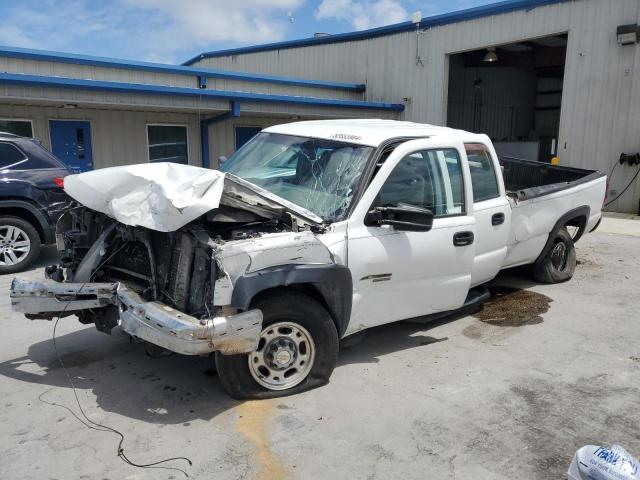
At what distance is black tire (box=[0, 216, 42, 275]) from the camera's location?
7.05m

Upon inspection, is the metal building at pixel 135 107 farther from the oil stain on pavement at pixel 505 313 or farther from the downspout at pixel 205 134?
the oil stain on pavement at pixel 505 313

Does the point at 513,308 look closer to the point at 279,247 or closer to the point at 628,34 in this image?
the point at 279,247

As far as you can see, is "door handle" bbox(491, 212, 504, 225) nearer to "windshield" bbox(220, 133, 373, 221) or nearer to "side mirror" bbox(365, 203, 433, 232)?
"side mirror" bbox(365, 203, 433, 232)

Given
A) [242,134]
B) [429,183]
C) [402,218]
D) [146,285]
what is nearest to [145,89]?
[242,134]

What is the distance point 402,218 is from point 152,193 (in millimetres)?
1744

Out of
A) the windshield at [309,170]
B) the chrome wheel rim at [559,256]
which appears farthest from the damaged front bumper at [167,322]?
the chrome wheel rim at [559,256]

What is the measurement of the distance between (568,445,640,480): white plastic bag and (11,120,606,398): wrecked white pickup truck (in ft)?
5.48

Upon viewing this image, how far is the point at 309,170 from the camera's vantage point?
4.37 meters

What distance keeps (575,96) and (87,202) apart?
1364 cm

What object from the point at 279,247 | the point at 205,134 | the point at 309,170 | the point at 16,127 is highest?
the point at 16,127

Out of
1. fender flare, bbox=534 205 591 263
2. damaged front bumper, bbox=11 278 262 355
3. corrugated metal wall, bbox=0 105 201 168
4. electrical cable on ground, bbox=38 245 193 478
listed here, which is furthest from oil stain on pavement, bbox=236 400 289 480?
corrugated metal wall, bbox=0 105 201 168

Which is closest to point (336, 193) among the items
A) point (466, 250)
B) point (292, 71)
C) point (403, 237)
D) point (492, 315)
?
point (403, 237)

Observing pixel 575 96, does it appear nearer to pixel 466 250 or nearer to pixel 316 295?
pixel 466 250

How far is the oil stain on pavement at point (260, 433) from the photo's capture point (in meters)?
2.93
